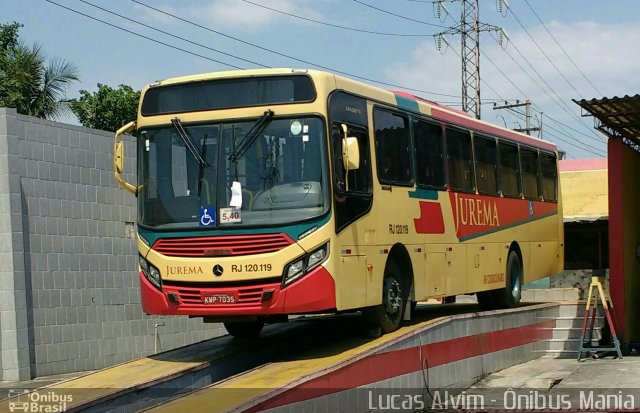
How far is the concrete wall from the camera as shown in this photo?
51.1 feet

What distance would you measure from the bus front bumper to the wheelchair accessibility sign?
0.72m

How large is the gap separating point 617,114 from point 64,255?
10297 millimetres

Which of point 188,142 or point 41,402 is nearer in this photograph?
point 41,402

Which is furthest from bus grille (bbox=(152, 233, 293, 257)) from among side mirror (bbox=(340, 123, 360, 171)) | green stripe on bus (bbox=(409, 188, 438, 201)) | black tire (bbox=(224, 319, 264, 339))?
green stripe on bus (bbox=(409, 188, 438, 201))

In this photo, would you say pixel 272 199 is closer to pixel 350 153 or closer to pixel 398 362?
pixel 350 153

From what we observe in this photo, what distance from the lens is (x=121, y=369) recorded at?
1183 centimetres

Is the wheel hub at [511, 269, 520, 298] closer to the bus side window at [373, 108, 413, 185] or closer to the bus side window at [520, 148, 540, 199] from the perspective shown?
the bus side window at [520, 148, 540, 199]

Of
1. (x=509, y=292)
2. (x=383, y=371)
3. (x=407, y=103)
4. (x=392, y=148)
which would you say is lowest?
(x=383, y=371)

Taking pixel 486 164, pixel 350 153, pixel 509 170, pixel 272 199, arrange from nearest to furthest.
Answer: pixel 272 199
pixel 350 153
pixel 486 164
pixel 509 170

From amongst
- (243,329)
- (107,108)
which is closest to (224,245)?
(243,329)

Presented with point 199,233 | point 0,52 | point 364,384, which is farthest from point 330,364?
point 0,52

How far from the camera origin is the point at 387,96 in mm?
13461

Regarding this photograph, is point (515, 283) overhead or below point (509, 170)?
below

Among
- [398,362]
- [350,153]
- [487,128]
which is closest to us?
[350,153]
